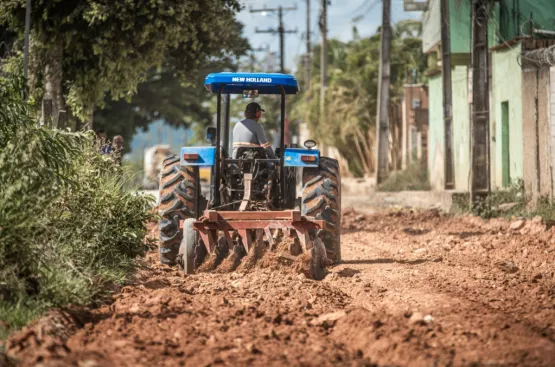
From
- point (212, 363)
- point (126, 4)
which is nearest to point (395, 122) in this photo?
point (126, 4)

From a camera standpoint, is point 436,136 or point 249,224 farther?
point 436,136

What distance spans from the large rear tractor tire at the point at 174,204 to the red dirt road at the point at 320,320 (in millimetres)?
344

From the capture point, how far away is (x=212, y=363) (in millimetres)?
5727

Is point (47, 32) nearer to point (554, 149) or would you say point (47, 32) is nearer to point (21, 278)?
point (554, 149)

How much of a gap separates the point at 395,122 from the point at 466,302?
31.8m

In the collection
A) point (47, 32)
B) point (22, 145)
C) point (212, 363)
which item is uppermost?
point (47, 32)

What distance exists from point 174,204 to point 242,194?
80cm

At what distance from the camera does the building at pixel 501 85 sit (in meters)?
20.1

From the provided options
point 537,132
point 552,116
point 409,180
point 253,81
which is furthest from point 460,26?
point 253,81

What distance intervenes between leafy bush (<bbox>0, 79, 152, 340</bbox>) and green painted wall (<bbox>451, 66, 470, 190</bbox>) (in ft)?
56.9

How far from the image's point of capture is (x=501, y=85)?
2317 centimetres

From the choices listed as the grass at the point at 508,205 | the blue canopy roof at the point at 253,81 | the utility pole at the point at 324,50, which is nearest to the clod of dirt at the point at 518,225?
the grass at the point at 508,205

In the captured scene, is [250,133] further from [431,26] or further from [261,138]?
[431,26]

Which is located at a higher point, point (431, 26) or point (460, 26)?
point (431, 26)
